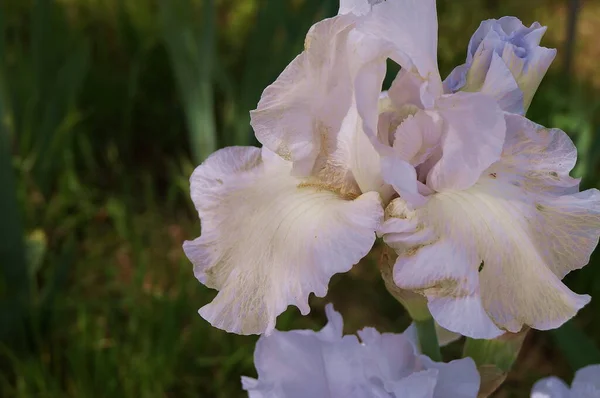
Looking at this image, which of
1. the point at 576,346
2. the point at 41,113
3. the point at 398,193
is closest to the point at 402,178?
the point at 398,193

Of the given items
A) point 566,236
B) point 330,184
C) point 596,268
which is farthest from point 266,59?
point 566,236

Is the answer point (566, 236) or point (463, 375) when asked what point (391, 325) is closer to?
point (463, 375)

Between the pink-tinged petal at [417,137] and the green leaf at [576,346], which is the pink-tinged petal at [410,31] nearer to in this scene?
the pink-tinged petal at [417,137]

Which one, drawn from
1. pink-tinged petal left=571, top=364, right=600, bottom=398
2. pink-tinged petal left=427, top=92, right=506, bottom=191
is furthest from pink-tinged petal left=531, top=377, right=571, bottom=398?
pink-tinged petal left=427, top=92, right=506, bottom=191

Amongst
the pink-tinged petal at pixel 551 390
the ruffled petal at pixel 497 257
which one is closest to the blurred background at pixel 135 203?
the pink-tinged petal at pixel 551 390

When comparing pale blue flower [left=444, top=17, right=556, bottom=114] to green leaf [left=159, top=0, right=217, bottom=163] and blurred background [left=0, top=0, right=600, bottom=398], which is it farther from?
green leaf [left=159, top=0, right=217, bottom=163]
